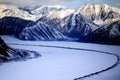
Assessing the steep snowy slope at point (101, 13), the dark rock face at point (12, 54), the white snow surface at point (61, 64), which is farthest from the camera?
the steep snowy slope at point (101, 13)

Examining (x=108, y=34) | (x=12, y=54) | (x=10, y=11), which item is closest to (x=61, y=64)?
(x=12, y=54)

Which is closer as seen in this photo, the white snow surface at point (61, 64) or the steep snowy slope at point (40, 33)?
the white snow surface at point (61, 64)

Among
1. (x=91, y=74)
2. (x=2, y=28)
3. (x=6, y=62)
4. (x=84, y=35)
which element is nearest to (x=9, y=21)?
(x=2, y=28)

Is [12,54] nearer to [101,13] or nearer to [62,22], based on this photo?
[62,22]

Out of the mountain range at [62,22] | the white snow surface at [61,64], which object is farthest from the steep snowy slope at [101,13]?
the white snow surface at [61,64]

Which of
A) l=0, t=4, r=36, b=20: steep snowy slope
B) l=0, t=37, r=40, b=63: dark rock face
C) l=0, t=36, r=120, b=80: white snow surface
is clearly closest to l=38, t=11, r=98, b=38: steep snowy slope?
l=0, t=36, r=120, b=80: white snow surface

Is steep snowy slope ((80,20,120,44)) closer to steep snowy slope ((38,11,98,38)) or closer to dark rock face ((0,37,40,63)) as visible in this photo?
steep snowy slope ((38,11,98,38))

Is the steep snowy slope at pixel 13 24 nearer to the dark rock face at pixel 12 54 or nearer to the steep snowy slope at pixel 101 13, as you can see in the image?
the dark rock face at pixel 12 54
